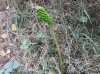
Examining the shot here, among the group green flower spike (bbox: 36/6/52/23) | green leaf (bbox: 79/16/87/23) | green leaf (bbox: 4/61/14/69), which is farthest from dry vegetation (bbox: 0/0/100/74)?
green flower spike (bbox: 36/6/52/23)

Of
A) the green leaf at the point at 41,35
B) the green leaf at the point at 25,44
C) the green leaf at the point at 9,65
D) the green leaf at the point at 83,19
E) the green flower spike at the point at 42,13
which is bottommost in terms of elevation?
the green leaf at the point at 9,65

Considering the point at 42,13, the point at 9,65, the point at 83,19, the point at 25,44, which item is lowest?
the point at 9,65

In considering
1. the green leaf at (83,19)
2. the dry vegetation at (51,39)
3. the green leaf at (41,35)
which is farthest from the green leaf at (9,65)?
the green leaf at (83,19)

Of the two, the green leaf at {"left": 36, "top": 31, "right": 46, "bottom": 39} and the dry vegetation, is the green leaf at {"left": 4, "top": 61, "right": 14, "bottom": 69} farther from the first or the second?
the green leaf at {"left": 36, "top": 31, "right": 46, "bottom": 39}

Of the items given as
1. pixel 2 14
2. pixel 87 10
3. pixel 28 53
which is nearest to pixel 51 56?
pixel 28 53

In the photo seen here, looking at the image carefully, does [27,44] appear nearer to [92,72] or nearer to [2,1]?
[92,72]

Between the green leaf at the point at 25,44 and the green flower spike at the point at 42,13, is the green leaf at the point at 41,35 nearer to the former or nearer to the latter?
the green leaf at the point at 25,44

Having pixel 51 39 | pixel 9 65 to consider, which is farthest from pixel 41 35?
→ pixel 9 65

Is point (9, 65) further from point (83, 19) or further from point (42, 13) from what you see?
point (83, 19)

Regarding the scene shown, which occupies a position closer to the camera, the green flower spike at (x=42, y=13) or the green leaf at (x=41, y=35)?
the green flower spike at (x=42, y=13)
